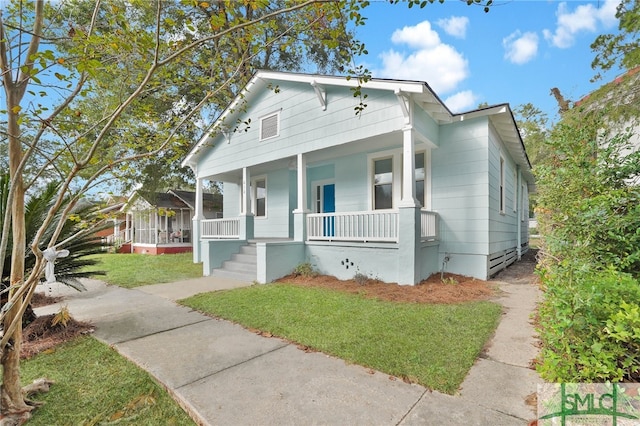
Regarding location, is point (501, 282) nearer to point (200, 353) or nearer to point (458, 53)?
point (200, 353)

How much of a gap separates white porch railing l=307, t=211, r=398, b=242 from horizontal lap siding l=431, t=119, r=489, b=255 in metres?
1.68

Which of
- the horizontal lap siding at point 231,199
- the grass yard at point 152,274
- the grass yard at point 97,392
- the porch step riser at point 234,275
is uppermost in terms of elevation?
the horizontal lap siding at point 231,199

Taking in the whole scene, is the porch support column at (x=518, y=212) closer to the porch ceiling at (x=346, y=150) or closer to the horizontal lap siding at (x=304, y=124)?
the porch ceiling at (x=346, y=150)

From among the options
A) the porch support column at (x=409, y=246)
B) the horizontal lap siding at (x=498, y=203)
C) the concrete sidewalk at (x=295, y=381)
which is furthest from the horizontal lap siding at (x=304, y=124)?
the concrete sidewalk at (x=295, y=381)

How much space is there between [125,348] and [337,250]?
5069 millimetres

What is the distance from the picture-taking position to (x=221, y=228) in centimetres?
1139

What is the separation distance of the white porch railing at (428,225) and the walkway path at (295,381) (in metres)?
2.73

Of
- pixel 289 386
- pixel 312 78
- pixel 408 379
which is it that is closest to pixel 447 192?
pixel 312 78

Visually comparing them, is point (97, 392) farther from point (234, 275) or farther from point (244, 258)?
point (244, 258)

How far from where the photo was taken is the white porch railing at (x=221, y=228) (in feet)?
35.7

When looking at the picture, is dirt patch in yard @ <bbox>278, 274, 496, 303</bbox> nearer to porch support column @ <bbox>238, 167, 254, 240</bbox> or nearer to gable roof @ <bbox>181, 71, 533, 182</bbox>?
porch support column @ <bbox>238, 167, 254, 240</bbox>

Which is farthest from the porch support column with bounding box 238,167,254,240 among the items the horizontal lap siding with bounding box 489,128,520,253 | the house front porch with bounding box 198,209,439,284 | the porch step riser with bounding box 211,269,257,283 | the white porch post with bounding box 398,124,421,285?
the horizontal lap siding with bounding box 489,128,520,253

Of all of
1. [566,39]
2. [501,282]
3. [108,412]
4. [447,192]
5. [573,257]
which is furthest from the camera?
[566,39]

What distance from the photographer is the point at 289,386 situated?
104 inches
